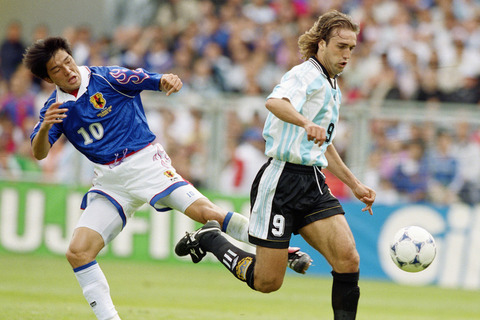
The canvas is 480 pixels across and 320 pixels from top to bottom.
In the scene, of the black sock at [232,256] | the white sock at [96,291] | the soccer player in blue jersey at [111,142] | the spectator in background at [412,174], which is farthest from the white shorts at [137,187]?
the spectator in background at [412,174]

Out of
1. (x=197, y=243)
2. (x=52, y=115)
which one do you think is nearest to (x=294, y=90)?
(x=197, y=243)

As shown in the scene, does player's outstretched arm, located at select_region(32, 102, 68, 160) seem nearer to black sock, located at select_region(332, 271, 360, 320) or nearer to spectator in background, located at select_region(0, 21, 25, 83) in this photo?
black sock, located at select_region(332, 271, 360, 320)

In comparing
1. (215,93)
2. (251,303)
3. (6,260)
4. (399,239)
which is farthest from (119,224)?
(215,93)

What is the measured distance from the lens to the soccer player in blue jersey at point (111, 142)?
7.84 meters

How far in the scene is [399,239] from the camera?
26.1 ft

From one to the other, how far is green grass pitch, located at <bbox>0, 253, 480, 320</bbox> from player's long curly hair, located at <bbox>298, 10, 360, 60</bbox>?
3410mm

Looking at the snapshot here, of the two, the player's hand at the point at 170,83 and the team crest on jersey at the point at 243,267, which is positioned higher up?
the player's hand at the point at 170,83

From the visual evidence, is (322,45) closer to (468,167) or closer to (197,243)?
(197,243)

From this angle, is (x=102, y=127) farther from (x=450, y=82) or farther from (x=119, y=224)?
(x=450, y=82)

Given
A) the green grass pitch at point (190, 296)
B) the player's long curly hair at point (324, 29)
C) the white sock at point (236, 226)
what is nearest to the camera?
the player's long curly hair at point (324, 29)

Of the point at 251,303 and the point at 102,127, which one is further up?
the point at 102,127

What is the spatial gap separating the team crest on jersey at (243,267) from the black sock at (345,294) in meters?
0.83

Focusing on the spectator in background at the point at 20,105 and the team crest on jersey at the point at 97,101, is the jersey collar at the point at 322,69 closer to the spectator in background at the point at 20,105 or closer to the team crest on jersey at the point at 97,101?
the team crest on jersey at the point at 97,101

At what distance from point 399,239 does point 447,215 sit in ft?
24.1
